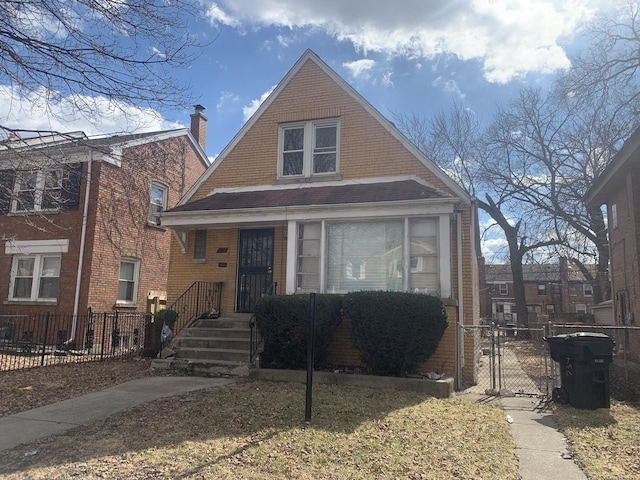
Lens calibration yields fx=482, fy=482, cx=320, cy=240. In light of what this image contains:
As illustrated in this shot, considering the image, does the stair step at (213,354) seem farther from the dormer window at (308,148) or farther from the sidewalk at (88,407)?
the dormer window at (308,148)

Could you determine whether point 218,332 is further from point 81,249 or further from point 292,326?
point 81,249

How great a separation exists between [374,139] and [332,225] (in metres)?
2.64

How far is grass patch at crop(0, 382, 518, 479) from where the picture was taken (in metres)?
4.59

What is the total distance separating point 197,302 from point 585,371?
8788 mm

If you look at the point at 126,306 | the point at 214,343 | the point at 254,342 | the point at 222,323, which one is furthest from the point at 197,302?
the point at 126,306

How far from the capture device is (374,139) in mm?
11969

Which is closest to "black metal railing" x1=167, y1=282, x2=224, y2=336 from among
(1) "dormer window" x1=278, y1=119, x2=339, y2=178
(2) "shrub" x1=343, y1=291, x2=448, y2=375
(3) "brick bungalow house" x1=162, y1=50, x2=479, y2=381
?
(3) "brick bungalow house" x1=162, y1=50, x2=479, y2=381

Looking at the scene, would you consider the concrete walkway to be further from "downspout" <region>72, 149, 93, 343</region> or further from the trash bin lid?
"downspout" <region>72, 149, 93, 343</region>

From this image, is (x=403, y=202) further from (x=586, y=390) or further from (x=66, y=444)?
(x=66, y=444)

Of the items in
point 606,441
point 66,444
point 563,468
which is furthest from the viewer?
point 606,441

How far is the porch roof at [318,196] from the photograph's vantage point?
10.3 metres

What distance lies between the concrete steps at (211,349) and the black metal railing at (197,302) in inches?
31.9

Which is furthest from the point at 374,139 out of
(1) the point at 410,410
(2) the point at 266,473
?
(2) the point at 266,473

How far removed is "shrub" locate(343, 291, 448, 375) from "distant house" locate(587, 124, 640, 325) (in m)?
6.39
